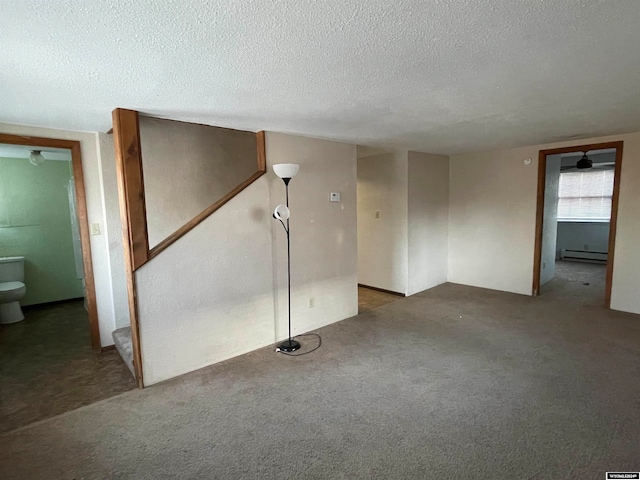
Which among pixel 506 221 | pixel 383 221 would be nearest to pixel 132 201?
pixel 383 221

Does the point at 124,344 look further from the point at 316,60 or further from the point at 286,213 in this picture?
the point at 316,60

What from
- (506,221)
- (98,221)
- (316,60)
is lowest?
(506,221)

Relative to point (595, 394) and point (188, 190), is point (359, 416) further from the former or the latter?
point (188, 190)

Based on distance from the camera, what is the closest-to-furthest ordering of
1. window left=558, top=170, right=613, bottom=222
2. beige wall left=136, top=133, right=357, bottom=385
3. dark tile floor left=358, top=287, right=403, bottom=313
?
beige wall left=136, top=133, right=357, bottom=385 < dark tile floor left=358, top=287, right=403, bottom=313 < window left=558, top=170, right=613, bottom=222

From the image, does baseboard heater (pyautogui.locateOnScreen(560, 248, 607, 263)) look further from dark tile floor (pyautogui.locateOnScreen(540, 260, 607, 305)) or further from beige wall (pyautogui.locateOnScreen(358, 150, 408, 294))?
beige wall (pyautogui.locateOnScreen(358, 150, 408, 294))

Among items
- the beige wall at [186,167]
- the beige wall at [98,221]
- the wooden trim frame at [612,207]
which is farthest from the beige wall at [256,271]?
the wooden trim frame at [612,207]

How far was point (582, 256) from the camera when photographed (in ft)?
23.6

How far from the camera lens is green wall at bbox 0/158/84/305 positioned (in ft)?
14.8

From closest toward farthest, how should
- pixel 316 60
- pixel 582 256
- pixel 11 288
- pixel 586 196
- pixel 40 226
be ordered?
1. pixel 316 60
2. pixel 11 288
3. pixel 40 226
4. pixel 586 196
5. pixel 582 256

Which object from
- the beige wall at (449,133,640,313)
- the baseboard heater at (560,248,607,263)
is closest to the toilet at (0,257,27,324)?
the beige wall at (449,133,640,313)

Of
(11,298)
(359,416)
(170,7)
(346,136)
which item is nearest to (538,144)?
(346,136)

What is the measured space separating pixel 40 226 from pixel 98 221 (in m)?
2.35

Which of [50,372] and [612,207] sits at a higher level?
[612,207]

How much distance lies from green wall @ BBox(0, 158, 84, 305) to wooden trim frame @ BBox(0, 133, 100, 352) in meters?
2.25
